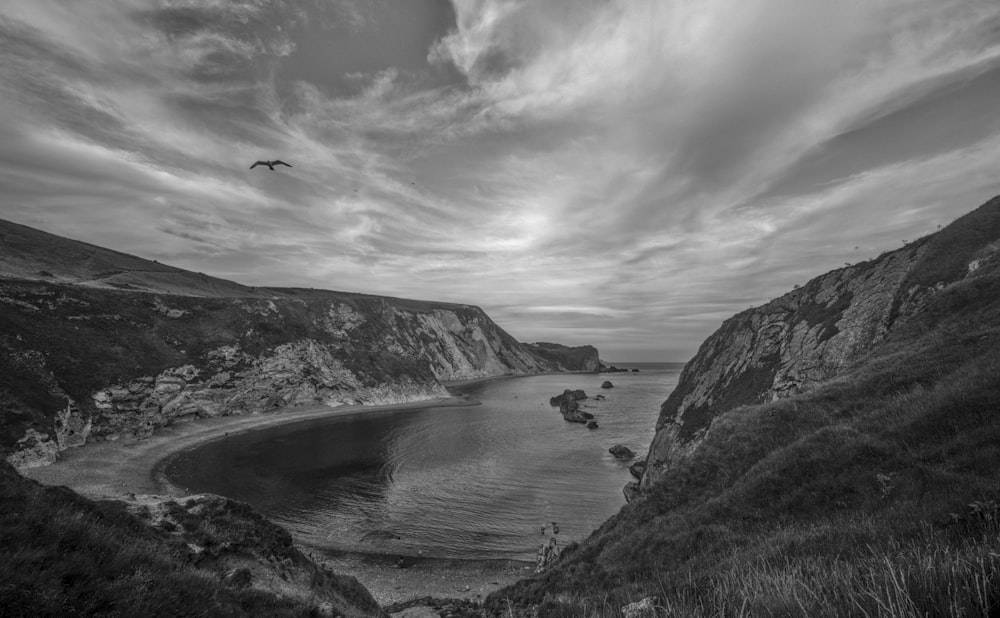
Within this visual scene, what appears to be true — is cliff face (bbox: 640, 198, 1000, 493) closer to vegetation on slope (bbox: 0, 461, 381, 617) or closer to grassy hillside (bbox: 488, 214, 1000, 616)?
grassy hillside (bbox: 488, 214, 1000, 616)

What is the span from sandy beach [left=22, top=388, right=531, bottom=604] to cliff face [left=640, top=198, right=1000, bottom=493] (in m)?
15.4

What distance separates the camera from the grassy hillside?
3467 millimetres

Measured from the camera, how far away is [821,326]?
31.0m

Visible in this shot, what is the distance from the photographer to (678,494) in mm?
15906

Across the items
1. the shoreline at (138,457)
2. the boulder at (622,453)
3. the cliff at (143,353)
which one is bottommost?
the shoreline at (138,457)

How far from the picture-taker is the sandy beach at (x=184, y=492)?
26.1 m

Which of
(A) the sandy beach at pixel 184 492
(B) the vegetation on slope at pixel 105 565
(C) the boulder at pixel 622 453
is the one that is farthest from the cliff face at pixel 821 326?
(B) the vegetation on slope at pixel 105 565

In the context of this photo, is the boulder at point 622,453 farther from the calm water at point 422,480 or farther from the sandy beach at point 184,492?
the sandy beach at point 184,492

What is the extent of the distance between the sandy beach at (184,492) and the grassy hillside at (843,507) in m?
10.00

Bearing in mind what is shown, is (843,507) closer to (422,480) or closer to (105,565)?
(105,565)

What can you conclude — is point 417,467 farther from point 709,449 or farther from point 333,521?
point 709,449

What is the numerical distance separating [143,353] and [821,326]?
95.2m

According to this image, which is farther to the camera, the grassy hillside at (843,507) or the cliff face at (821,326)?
the cliff face at (821,326)

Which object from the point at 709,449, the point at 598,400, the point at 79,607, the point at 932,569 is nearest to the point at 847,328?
the point at 709,449
